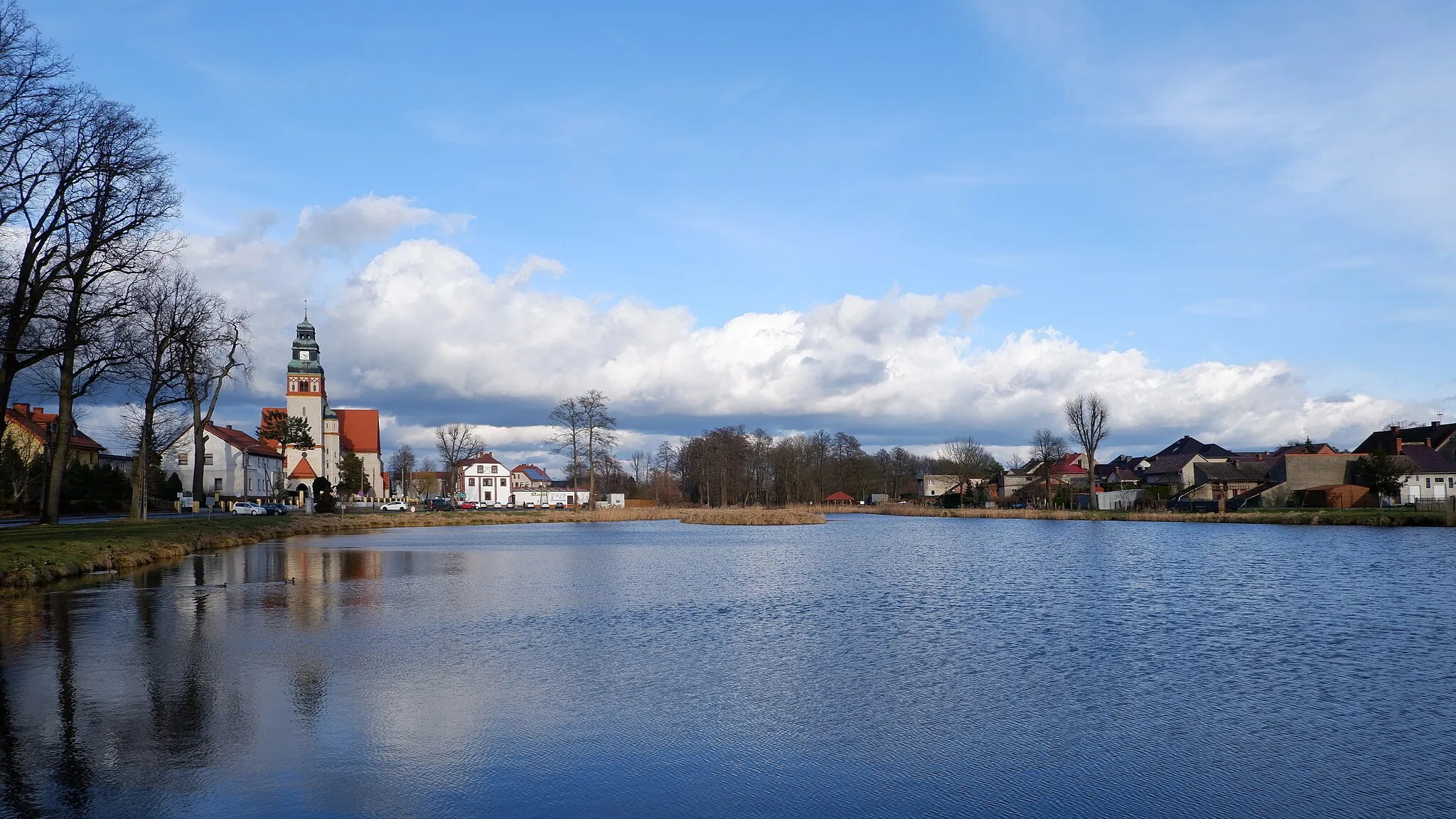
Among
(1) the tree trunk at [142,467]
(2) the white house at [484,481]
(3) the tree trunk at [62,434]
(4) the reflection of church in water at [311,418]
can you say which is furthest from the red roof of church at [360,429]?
(3) the tree trunk at [62,434]

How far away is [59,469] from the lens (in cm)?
3028

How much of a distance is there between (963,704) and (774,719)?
7.11 feet

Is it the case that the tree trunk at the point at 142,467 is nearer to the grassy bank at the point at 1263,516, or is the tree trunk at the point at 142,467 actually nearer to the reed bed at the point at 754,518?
the reed bed at the point at 754,518

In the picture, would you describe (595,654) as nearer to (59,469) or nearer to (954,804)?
(954,804)

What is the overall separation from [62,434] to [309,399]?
6749cm

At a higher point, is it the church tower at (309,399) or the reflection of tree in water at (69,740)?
the church tower at (309,399)

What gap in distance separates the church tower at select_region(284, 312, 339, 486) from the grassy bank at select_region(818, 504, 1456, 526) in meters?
57.0

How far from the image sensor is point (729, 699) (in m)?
11.0

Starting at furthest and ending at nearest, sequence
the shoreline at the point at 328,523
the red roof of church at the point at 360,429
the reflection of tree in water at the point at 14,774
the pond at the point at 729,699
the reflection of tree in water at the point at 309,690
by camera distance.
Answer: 1. the red roof of church at the point at 360,429
2. the shoreline at the point at 328,523
3. the reflection of tree in water at the point at 309,690
4. the pond at the point at 729,699
5. the reflection of tree in water at the point at 14,774

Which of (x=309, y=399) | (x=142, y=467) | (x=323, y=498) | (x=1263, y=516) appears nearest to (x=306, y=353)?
(x=309, y=399)

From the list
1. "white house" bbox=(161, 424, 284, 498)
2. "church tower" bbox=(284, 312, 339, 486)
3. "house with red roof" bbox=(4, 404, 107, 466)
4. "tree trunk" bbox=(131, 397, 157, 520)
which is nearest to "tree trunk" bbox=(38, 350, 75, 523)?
"tree trunk" bbox=(131, 397, 157, 520)

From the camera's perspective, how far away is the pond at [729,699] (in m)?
7.58

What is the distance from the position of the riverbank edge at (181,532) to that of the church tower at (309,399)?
2448 cm

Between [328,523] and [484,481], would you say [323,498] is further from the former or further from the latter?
[484,481]
